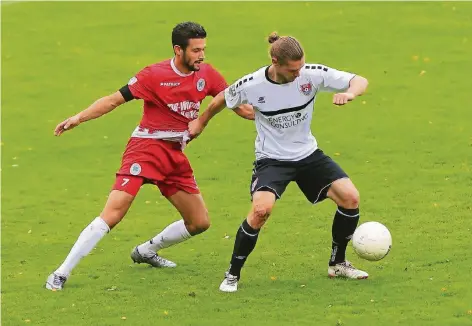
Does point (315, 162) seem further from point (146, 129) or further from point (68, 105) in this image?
point (68, 105)

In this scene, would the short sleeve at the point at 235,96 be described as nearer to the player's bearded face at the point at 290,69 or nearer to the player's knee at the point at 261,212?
the player's bearded face at the point at 290,69

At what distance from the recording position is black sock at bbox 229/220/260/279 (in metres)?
10.5

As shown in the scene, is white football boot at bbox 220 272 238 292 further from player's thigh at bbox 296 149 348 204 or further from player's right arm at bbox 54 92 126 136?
player's right arm at bbox 54 92 126 136

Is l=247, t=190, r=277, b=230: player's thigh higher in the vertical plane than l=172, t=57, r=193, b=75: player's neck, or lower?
lower

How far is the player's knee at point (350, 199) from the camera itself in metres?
10.5

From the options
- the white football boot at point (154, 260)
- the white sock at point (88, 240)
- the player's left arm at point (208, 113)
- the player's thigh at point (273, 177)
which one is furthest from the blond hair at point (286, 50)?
the white football boot at point (154, 260)

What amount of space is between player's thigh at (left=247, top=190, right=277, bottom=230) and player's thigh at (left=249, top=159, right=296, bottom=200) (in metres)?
0.05

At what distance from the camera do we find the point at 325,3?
25.7 metres

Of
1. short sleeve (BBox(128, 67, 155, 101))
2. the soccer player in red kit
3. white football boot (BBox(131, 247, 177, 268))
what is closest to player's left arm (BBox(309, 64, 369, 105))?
the soccer player in red kit

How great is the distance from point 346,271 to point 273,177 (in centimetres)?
123

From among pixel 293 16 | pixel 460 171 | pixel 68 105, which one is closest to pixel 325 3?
pixel 293 16

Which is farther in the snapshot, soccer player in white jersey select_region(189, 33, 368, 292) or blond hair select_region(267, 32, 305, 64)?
soccer player in white jersey select_region(189, 33, 368, 292)

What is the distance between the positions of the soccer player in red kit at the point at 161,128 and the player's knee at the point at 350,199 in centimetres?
122

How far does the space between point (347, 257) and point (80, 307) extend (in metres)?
2.95
